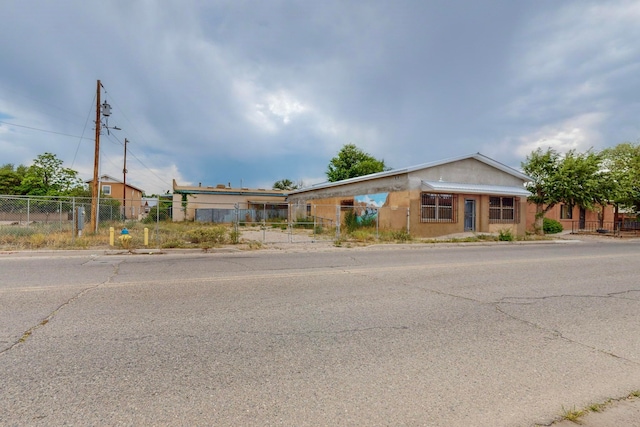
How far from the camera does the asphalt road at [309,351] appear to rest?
2.76 meters

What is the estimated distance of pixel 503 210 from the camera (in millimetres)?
24562

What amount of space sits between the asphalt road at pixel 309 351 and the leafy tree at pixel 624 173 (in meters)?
25.5

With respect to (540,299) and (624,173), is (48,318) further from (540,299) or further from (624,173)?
(624,173)

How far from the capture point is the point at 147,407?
108 inches

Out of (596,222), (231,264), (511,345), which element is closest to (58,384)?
(511,345)

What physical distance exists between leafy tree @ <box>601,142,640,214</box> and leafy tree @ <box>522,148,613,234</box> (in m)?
1.16

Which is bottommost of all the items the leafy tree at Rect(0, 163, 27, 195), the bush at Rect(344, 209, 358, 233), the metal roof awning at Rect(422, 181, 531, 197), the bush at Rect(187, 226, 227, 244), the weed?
the weed

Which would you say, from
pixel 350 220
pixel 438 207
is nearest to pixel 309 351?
pixel 438 207

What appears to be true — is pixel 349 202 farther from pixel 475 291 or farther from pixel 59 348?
pixel 59 348

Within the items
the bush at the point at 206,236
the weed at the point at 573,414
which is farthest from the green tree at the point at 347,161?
the weed at the point at 573,414

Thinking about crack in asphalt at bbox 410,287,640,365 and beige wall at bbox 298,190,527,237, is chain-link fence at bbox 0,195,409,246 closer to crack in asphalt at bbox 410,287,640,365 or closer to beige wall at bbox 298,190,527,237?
beige wall at bbox 298,190,527,237

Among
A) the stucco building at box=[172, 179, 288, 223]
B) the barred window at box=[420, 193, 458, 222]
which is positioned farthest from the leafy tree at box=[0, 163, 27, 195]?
the barred window at box=[420, 193, 458, 222]

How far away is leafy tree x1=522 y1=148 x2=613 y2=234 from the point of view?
24.4 m

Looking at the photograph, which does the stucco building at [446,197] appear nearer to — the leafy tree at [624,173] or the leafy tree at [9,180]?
the leafy tree at [624,173]
